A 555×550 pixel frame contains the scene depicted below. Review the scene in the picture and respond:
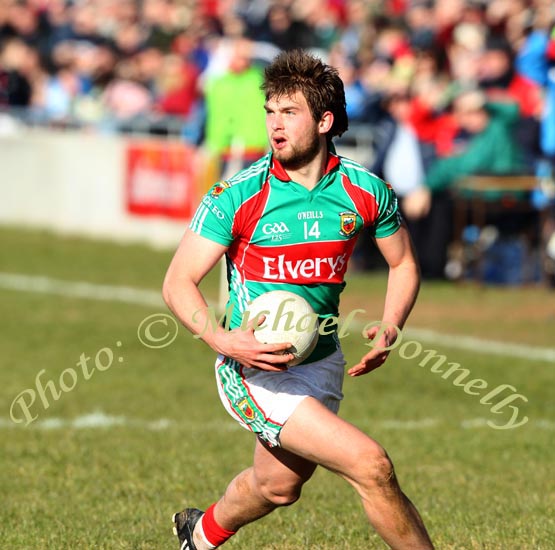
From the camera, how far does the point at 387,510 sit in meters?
5.02

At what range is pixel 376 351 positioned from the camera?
5.24 meters

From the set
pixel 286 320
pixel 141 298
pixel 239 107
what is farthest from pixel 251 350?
pixel 239 107

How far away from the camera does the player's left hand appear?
5203 mm

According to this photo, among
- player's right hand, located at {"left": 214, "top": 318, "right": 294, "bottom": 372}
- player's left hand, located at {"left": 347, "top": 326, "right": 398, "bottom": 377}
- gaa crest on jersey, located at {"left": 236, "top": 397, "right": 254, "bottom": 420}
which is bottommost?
gaa crest on jersey, located at {"left": 236, "top": 397, "right": 254, "bottom": 420}

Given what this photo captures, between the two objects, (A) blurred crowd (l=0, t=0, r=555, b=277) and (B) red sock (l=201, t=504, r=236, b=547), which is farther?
(A) blurred crowd (l=0, t=0, r=555, b=277)

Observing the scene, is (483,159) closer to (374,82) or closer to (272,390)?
(374,82)

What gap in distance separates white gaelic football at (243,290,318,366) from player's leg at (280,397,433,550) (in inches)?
10.5

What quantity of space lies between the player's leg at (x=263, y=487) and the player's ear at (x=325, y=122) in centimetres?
128

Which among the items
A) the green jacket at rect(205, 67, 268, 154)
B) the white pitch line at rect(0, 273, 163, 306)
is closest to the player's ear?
the white pitch line at rect(0, 273, 163, 306)

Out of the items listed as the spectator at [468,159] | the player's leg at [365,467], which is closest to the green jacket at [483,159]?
the spectator at [468,159]

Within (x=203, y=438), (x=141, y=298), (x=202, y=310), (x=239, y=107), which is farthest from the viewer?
(x=239, y=107)

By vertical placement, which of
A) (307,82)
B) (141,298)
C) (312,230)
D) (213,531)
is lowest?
(141,298)

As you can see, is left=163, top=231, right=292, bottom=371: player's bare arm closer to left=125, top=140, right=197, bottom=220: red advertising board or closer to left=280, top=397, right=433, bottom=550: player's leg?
left=280, top=397, right=433, bottom=550: player's leg

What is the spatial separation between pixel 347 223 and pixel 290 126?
45cm
